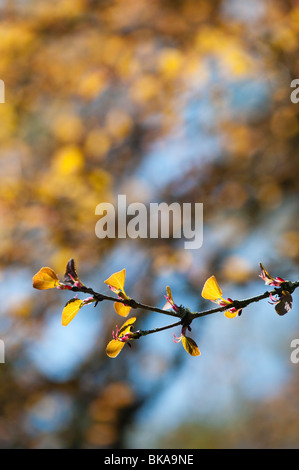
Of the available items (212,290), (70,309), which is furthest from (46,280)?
(212,290)

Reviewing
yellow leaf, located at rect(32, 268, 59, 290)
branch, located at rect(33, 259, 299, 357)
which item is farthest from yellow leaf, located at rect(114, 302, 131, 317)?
yellow leaf, located at rect(32, 268, 59, 290)

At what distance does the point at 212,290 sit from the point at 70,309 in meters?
0.22

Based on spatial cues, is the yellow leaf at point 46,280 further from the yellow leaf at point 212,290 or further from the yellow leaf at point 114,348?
the yellow leaf at point 212,290

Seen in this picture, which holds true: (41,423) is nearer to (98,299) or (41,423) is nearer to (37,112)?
(37,112)

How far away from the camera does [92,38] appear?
2.59 metres

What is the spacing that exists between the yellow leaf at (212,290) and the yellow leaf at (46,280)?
0.23 metres

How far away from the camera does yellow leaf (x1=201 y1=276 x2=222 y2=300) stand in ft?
2.25

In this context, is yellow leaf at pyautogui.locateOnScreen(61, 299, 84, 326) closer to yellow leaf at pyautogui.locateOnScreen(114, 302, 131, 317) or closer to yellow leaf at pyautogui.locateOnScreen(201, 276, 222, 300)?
yellow leaf at pyautogui.locateOnScreen(114, 302, 131, 317)

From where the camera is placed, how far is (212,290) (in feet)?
2.26

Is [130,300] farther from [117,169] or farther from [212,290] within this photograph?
[117,169]

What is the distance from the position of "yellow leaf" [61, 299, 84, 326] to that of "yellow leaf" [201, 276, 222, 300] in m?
0.19

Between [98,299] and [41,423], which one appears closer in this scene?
[98,299]

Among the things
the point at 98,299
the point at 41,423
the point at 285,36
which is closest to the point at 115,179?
the point at 285,36

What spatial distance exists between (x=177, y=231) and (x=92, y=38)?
126 cm
